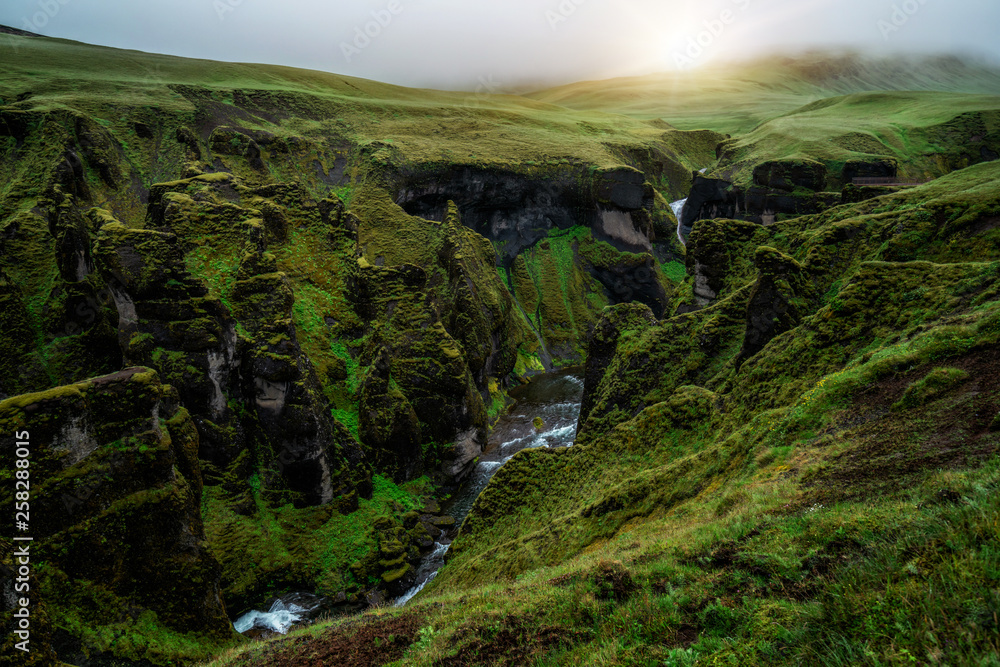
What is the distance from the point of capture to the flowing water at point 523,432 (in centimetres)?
3309

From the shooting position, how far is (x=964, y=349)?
37.2 ft

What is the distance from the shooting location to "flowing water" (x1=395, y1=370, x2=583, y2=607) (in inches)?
1303

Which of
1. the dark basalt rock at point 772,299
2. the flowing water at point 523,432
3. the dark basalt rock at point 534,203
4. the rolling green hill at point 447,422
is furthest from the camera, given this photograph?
the dark basalt rock at point 534,203

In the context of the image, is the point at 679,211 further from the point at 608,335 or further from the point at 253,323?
the point at 253,323

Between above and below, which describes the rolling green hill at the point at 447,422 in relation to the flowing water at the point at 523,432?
above

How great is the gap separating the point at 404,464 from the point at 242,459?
461 inches

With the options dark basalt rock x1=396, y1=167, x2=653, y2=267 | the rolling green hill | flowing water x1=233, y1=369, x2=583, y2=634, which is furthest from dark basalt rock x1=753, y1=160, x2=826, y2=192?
flowing water x1=233, y1=369, x2=583, y2=634

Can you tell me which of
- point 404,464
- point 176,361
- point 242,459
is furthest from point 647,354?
point 176,361

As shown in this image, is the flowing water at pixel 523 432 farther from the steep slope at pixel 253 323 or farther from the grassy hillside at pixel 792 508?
the grassy hillside at pixel 792 508

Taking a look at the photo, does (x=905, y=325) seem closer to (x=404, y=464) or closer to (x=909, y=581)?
(x=909, y=581)

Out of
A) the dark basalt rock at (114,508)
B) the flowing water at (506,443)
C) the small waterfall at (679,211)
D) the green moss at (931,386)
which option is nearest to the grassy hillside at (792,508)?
the green moss at (931,386)

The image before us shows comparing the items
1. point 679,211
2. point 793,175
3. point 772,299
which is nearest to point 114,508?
point 772,299

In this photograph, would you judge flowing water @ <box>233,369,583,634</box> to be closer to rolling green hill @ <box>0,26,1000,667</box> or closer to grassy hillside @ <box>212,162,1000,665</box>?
rolling green hill @ <box>0,26,1000,667</box>

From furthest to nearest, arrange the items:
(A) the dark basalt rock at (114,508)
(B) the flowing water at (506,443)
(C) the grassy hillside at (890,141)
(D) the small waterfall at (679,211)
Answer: (D) the small waterfall at (679,211), (C) the grassy hillside at (890,141), (B) the flowing water at (506,443), (A) the dark basalt rock at (114,508)
